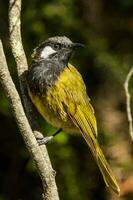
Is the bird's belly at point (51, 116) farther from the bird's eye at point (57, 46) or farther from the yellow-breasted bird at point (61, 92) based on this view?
the bird's eye at point (57, 46)

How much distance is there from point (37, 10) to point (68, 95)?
1291 millimetres

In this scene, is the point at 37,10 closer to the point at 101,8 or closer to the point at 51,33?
the point at 51,33

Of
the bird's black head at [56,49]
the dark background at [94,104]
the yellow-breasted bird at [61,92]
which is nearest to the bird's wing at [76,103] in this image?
the yellow-breasted bird at [61,92]

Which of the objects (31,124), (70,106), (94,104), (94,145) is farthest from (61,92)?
(94,104)

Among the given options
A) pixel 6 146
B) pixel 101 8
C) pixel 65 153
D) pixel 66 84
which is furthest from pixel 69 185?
pixel 101 8

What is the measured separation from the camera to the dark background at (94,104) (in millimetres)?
4656

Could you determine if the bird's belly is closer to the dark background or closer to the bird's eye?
the bird's eye

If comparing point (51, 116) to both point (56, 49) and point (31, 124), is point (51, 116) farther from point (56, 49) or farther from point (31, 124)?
point (31, 124)

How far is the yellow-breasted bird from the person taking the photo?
375 centimetres

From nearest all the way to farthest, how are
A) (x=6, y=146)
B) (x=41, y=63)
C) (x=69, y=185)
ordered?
(x=41, y=63) < (x=69, y=185) < (x=6, y=146)

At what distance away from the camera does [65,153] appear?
4652 mm

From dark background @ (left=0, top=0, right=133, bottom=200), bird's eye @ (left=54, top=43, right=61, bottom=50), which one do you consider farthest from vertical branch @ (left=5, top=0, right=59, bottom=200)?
dark background @ (left=0, top=0, right=133, bottom=200)

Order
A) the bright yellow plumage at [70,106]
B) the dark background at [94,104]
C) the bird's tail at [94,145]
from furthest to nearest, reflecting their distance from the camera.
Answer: the dark background at [94,104] → the bright yellow plumage at [70,106] → the bird's tail at [94,145]

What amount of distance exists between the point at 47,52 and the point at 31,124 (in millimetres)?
594
